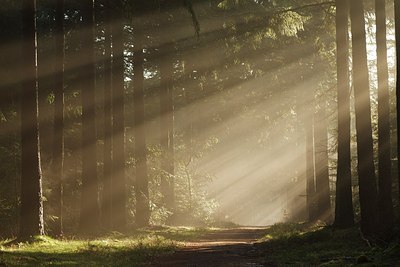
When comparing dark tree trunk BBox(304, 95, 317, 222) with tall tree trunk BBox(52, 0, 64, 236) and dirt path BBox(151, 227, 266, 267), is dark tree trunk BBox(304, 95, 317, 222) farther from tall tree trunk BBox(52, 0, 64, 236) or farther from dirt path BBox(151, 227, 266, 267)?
tall tree trunk BBox(52, 0, 64, 236)

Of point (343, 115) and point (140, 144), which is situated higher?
point (343, 115)

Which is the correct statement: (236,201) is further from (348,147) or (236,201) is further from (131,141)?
(348,147)

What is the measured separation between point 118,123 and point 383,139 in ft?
40.8

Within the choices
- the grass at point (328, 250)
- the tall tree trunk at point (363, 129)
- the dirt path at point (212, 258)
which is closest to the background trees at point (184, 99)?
the tall tree trunk at point (363, 129)

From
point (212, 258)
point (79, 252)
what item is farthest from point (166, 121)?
→ point (212, 258)

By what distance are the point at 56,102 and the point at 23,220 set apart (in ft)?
14.6

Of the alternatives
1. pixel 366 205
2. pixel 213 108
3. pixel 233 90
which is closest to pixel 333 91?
pixel 233 90

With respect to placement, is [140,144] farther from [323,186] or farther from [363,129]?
[363,129]

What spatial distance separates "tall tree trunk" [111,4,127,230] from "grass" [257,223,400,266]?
8.09 metres

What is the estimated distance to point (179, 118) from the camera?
3956cm

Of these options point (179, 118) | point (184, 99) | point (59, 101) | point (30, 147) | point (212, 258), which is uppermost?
point (184, 99)

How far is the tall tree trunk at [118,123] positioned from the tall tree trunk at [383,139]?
1186 centimetres

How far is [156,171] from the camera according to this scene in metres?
30.7

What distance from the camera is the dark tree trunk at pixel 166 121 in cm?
3038
